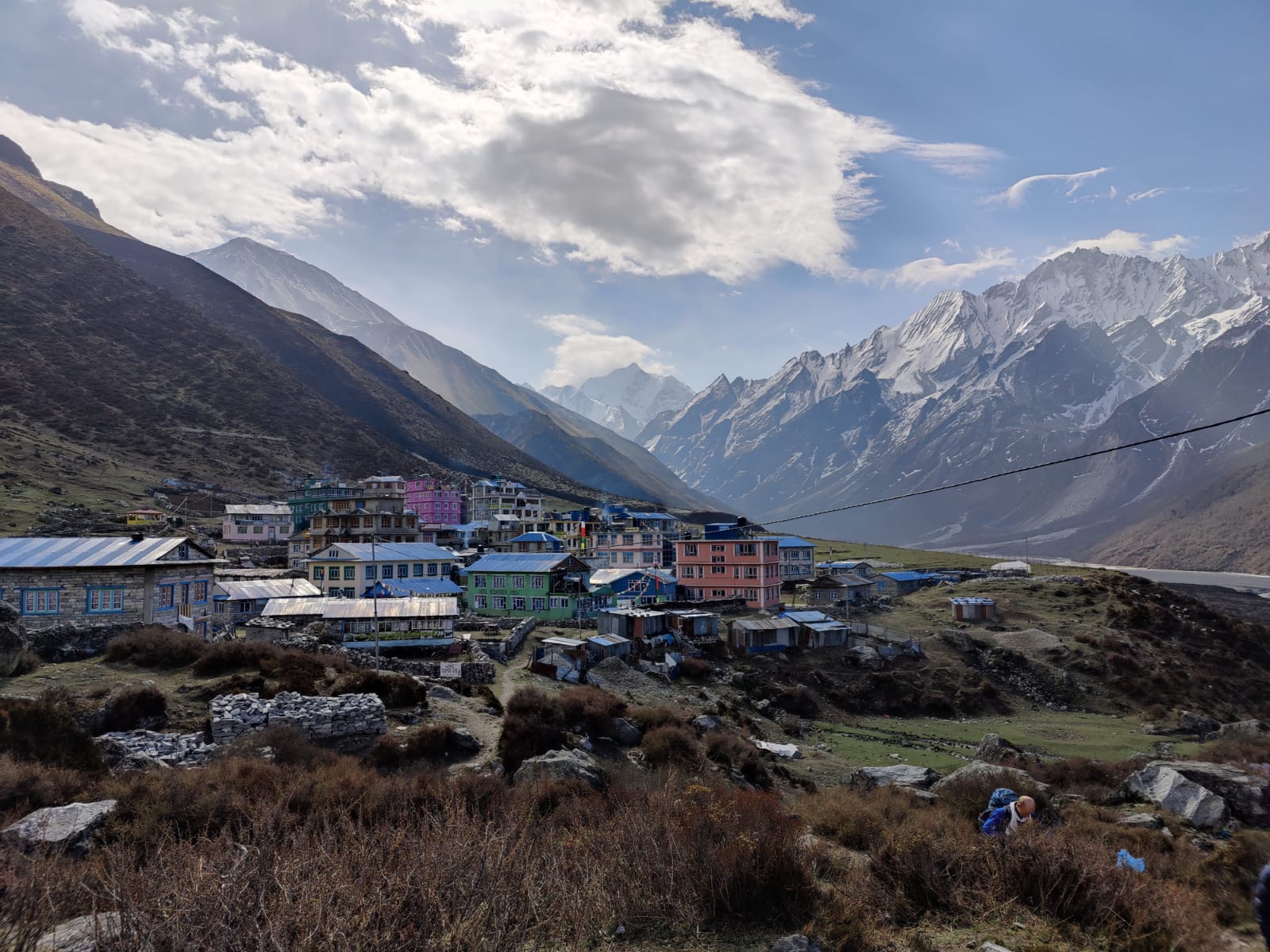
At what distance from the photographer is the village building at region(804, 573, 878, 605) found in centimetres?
7000

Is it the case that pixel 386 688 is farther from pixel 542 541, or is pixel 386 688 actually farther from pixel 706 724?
pixel 542 541

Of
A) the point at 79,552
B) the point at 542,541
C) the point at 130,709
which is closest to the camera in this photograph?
the point at 130,709

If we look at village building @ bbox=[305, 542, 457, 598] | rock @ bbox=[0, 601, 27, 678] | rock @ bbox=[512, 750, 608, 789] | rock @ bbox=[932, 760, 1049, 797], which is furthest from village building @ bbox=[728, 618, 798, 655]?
rock @ bbox=[0, 601, 27, 678]

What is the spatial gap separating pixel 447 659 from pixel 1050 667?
46824 millimetres

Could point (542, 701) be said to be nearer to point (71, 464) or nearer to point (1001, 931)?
point (1001, 931)

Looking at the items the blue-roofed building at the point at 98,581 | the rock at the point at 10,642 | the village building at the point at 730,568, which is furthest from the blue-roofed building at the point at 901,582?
the rock at the point at 10,642

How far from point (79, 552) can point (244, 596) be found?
45.3 ft

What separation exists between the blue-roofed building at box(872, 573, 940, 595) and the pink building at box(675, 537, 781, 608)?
24.8 m

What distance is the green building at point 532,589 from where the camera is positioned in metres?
Answer: 55.8

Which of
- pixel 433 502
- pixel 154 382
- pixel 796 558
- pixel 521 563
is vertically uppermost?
pixel 154 382

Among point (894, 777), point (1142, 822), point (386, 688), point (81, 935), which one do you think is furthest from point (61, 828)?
point (1142, 822)

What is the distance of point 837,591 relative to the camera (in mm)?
Answer: 70312

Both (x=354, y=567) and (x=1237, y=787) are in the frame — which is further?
(x=354, y=567)

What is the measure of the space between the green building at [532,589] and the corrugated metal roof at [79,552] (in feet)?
91.7
